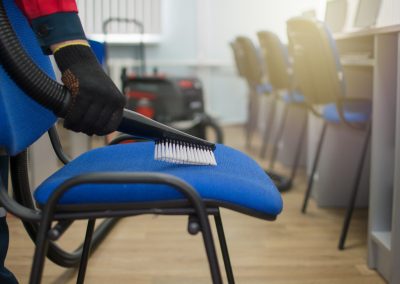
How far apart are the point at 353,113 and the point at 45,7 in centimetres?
147

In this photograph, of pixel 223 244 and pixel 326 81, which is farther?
pixel 326 81

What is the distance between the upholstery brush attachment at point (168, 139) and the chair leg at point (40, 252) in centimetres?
23

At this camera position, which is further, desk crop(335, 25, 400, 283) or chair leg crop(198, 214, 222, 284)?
desk crop(335, 25, 400, 283)

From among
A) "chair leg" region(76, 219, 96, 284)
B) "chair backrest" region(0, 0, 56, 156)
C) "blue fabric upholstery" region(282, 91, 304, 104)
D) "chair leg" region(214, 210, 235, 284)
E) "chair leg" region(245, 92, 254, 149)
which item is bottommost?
"chair leg" region(245, 92, 254, 149)

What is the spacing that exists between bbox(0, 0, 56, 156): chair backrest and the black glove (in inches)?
3.8

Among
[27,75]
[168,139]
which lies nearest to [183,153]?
[168,139]

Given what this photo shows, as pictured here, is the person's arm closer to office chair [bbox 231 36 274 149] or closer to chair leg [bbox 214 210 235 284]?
chair leg [bbox 214 210 235 284]

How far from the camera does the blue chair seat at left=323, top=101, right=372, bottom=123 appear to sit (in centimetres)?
206

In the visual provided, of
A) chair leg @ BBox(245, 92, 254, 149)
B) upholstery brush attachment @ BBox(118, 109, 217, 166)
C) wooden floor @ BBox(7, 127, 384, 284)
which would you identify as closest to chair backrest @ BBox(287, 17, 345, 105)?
wooden floor @ BBox(7, 127, 384, 284)

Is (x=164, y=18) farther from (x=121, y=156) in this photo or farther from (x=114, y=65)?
(x=121, y=156)

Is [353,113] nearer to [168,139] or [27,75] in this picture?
[168,139]

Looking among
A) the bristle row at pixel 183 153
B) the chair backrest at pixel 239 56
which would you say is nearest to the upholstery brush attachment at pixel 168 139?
the bristle row at pixel 183 153

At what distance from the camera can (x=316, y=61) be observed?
6.93 feet

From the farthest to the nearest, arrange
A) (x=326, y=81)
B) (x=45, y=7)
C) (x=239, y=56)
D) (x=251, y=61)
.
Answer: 1. (x=239, y=56)
2. (x=251, y=61)
3. (x=326, y=81)
4. (x=45, y=7)
